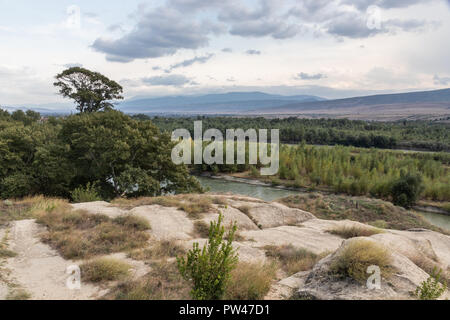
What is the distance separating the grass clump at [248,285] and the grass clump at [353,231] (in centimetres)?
728

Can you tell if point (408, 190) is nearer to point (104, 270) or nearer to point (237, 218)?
point (237, 218)

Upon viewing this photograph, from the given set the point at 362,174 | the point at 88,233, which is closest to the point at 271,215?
the point at 88,233

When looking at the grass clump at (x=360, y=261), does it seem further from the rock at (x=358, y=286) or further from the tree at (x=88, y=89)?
the tree at (x=88, y=89)

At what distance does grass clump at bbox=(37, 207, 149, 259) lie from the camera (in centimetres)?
811

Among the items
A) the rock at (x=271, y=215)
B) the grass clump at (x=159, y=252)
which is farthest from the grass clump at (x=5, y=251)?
the rock at (x=271, y=215)

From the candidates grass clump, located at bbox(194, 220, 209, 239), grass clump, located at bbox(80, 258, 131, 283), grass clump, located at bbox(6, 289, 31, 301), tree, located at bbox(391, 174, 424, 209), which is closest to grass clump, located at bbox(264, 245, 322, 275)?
grass clump, located at bbox(194, 220, 209, 239)

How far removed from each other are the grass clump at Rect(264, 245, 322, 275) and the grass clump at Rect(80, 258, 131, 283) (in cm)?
403

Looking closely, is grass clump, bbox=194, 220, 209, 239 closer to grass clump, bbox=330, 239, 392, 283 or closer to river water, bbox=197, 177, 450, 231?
grass clump, bbox=330, 239, 392, 283

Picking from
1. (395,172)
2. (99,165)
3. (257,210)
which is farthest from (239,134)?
(257,210)

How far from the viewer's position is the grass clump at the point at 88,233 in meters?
8.11

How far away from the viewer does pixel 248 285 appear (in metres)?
5.75

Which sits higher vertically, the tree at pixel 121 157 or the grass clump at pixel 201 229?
the tree at pixel 121 157
